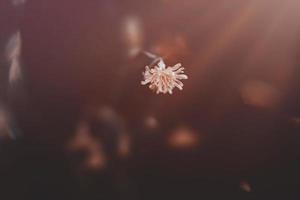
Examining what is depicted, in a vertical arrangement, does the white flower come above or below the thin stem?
below

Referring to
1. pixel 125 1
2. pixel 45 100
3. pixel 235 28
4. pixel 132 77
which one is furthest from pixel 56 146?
pixel 235 28

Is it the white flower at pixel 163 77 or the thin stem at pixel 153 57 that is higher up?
the thin stem at pixel 153 57

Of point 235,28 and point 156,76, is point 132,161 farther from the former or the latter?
point 235,28
